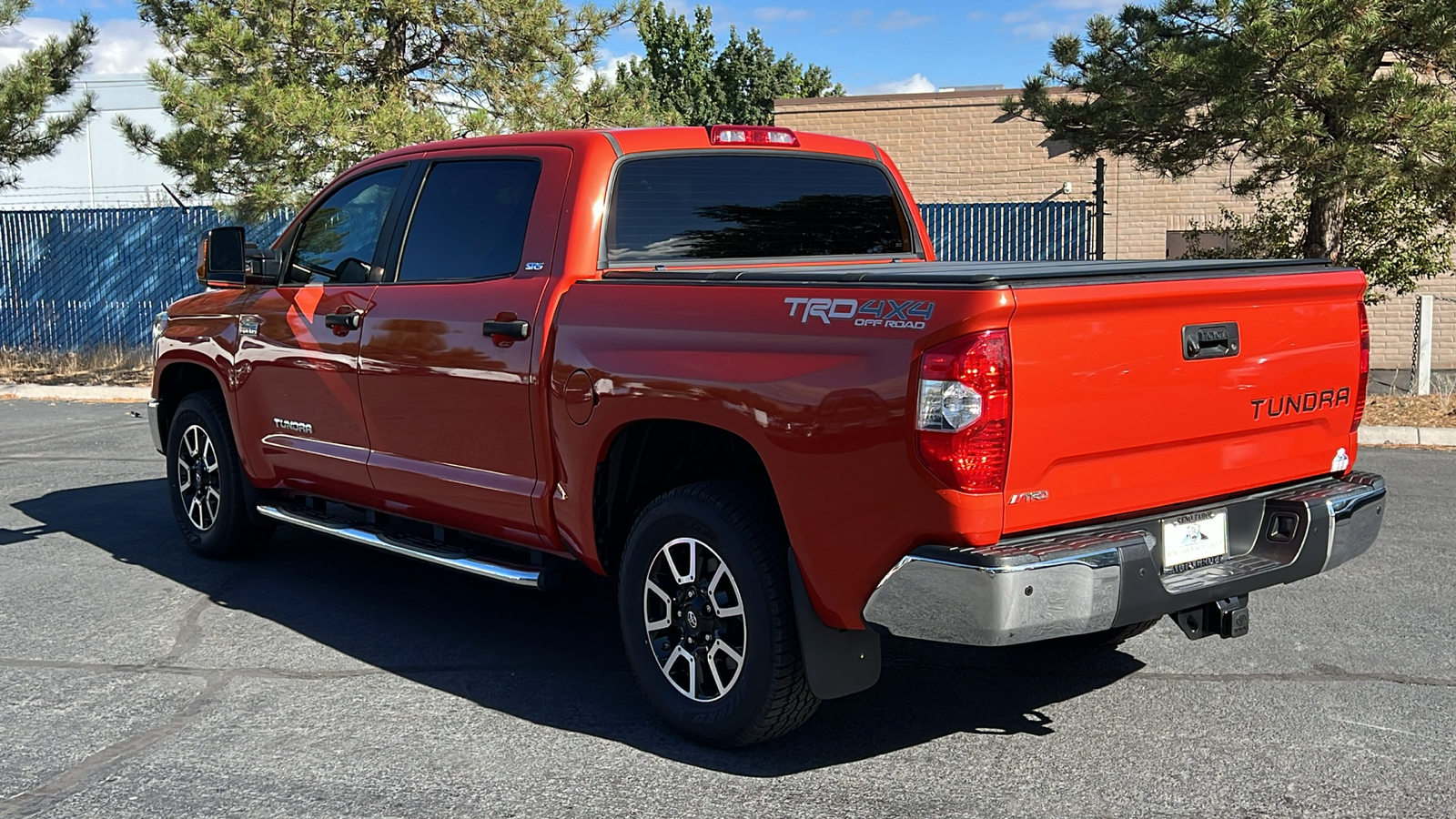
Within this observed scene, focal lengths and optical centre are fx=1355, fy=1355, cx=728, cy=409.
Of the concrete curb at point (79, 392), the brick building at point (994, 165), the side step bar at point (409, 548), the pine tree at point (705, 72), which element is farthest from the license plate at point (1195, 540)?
the pine tree at point (705, 72)

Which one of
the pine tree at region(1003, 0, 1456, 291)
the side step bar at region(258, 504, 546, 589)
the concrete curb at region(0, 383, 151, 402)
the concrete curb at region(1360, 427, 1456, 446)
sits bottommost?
the concrete curb at region(1360, 427, 1456, 446)

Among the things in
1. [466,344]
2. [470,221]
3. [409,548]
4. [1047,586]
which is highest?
[470,221]

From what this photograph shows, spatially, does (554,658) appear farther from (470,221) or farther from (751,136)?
(751,136)

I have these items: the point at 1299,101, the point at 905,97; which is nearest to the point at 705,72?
the point at 905,97

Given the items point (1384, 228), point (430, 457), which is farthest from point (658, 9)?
point (430, 457)

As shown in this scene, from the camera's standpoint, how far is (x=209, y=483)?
6.89 meters

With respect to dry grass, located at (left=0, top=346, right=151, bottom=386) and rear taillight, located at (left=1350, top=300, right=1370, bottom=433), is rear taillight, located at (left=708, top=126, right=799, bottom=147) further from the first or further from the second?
dry grass, located at (left=0, top=346, right=151, bottom=386)

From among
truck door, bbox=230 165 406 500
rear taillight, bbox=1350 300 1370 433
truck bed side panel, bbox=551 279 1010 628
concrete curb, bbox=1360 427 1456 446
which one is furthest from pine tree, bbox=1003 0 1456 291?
truck bed side panel, bbox=551 279 1010 628

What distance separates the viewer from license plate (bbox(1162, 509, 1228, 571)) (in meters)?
3.89

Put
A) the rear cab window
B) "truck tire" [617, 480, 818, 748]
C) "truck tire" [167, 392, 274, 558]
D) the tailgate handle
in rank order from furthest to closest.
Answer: "truck tire" [167, 392, 274, 558]
the rear cab window
"truck tire" [617, 480, 818, 748]
the tailgate handle

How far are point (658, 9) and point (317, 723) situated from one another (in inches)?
1699

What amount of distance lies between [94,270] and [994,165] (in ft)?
45.3

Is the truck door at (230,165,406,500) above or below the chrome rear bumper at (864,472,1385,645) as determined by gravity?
above

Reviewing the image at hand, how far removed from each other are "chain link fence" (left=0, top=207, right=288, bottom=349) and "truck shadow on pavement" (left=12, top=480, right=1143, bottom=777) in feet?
39.9
